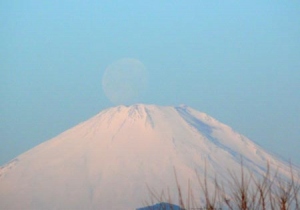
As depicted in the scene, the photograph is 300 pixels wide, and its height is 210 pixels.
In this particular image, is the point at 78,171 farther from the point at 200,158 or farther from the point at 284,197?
the point at 284,197

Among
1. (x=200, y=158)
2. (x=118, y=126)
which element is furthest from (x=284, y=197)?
(x=118, y=126)

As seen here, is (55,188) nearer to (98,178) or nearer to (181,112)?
(98,178)

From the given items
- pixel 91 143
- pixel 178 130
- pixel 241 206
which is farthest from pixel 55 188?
Answer: pixel 241 206

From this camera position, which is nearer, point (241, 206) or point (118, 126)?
point (241, 206)

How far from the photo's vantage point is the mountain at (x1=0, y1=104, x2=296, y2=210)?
104375 millimetres

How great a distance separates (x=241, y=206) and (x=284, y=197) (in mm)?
403

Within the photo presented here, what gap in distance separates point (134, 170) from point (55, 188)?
52.2ft

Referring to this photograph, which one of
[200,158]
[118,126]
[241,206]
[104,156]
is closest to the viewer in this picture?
[241,206]

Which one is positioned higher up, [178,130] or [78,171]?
[178,130]

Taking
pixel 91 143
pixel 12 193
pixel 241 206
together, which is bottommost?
pixel 12 193

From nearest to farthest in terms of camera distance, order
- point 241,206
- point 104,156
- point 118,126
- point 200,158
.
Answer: point 241,206
point 200,158
point 104,156
point 118,126

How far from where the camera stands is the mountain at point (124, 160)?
104375mm

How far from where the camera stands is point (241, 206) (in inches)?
205

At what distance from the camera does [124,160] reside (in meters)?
114
